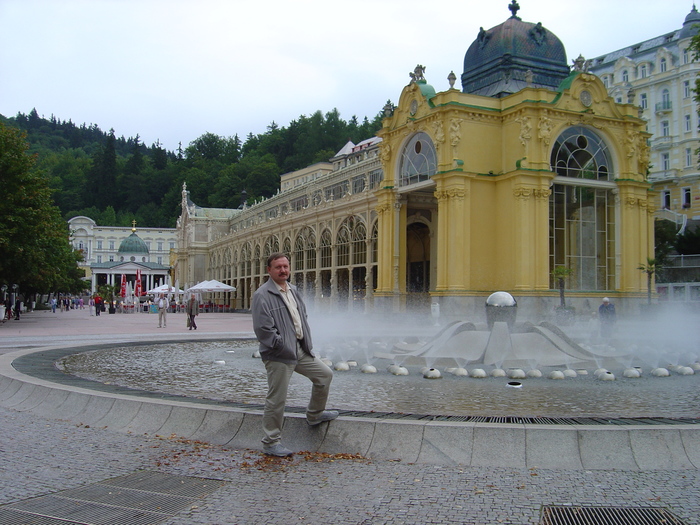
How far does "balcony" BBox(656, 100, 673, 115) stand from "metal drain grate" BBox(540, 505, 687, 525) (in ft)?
238

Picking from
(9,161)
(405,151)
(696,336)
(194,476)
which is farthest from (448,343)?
(9,161)

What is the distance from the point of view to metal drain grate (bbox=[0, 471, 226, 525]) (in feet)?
17.7

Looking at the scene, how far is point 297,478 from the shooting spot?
6.46 meters

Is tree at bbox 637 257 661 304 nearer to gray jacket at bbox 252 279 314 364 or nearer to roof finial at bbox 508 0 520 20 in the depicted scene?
roof finial at bbox 508 0 520 20

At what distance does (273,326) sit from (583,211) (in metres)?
35.6

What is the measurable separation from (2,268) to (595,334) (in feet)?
A: 101

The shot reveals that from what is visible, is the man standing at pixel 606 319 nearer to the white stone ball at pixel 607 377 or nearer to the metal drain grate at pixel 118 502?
the white stone ball at pixel 607 377

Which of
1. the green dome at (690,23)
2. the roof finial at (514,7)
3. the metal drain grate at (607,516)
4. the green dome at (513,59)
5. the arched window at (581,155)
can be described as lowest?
the metal drain grate at (607,516)

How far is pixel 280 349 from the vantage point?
6992 millimetres

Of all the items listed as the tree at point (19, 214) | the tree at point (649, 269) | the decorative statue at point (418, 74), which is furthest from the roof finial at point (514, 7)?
the tree at point (19, 214)

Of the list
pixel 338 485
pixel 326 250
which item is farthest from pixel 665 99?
pixel 338 485

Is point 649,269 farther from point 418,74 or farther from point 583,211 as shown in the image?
point 418,74

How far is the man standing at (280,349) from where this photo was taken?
6.96m

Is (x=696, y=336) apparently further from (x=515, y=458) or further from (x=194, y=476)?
(x=194, y=476)
